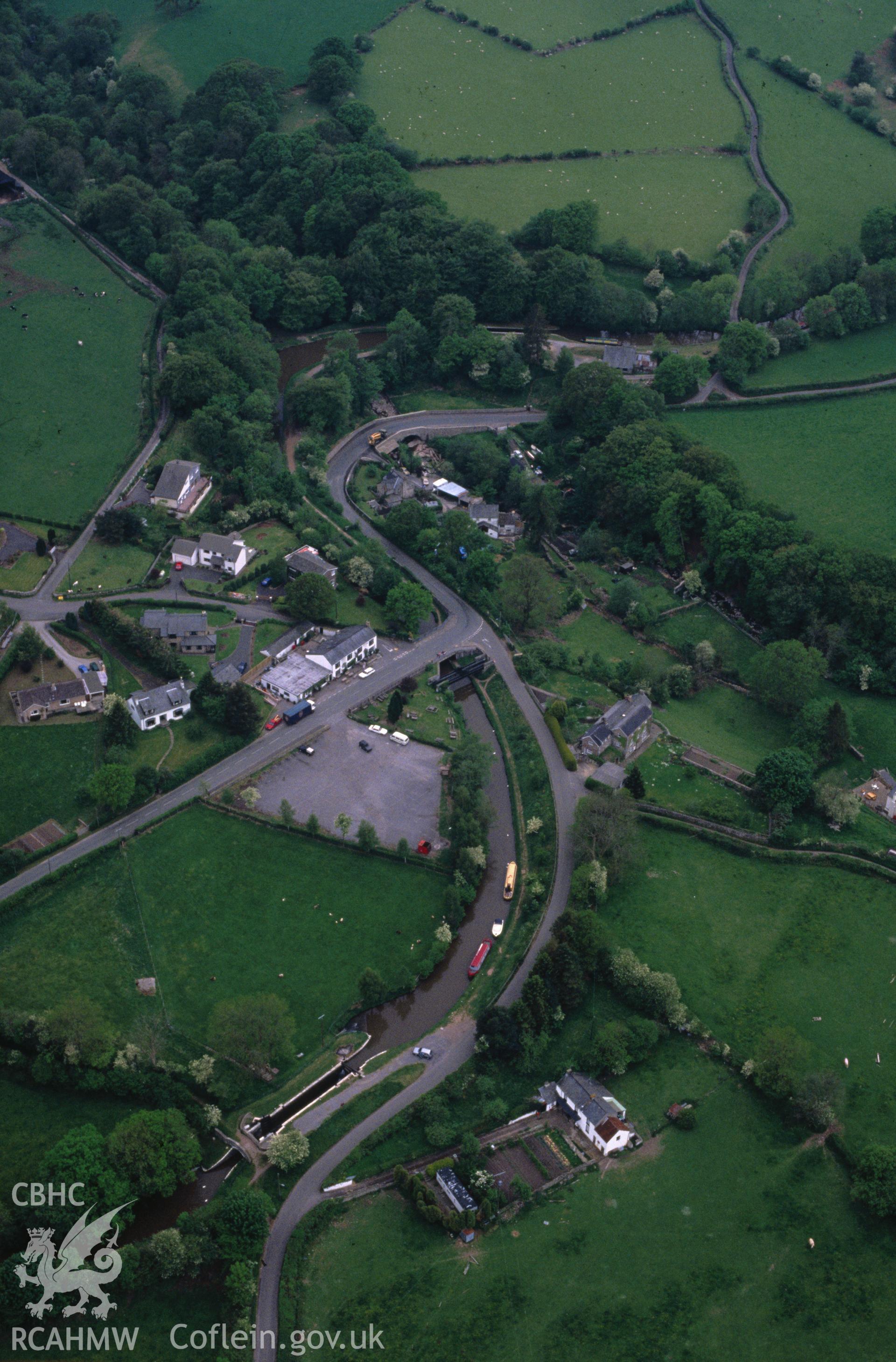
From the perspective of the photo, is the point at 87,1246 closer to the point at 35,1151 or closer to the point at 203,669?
the point at 35,1151

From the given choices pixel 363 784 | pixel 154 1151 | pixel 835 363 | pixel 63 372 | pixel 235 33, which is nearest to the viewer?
pixel 154 1151

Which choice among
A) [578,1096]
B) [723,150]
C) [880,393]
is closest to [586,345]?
[880,393]

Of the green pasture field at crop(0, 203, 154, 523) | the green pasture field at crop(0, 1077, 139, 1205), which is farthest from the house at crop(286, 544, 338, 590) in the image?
the green pasture field at crop(0, 1077, 139, 1205)

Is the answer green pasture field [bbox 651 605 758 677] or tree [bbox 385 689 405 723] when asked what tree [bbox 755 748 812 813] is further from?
tree [bbox 385 689 405 723]

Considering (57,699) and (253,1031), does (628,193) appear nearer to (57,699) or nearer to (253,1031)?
(57,699)

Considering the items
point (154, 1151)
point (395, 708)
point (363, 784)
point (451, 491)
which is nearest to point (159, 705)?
point (363, 784)

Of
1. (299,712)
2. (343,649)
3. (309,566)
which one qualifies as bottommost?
(299,712)
